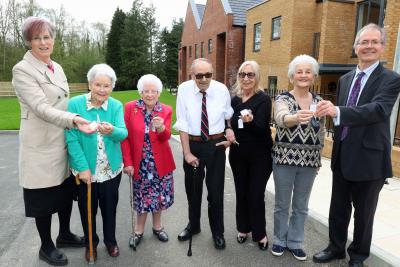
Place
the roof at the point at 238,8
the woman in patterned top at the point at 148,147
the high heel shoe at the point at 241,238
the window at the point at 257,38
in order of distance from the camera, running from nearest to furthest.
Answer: the woman in patterned top at the point at 148,147 → the high heel shoe at the point at 241,238 → the window at the point at 257,38 → the roof at the point at 238,8

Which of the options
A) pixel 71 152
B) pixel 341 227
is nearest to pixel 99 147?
pixel 71 152

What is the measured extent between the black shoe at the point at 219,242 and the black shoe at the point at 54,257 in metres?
1.59

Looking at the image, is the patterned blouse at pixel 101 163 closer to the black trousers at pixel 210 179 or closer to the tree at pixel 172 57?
the black trousers at pixel 210 179

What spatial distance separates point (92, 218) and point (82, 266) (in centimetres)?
48

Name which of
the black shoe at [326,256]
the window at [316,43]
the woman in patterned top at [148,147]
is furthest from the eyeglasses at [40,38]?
the window at [316,43]

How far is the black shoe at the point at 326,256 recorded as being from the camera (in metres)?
3.41

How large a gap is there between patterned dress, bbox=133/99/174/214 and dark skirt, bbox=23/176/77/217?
0.74 m

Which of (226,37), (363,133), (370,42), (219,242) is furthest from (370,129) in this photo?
(226,37)

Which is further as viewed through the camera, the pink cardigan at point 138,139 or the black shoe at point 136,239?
the black shoe at point 136,239

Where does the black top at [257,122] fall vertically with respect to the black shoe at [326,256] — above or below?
above

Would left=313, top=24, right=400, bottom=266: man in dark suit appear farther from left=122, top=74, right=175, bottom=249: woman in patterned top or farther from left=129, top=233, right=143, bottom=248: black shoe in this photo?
left=129, top=233, right=143, bottom=248: black shoe

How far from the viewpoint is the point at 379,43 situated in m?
2.89

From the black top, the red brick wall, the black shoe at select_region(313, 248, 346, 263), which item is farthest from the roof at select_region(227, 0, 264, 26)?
the black shoe at select_region(313, 248, 346, 263)

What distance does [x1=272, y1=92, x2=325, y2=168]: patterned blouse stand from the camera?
316 cm
